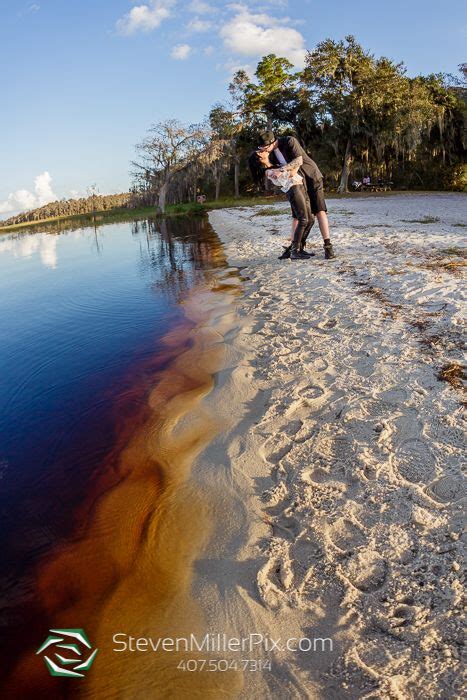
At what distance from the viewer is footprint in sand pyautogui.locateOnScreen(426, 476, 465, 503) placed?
2197 millimetres

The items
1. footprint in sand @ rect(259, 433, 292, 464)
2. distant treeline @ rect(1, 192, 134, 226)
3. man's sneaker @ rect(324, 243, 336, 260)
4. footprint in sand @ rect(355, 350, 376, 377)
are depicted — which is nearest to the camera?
footprint in sand @ rect(259, 433, 292, 464)

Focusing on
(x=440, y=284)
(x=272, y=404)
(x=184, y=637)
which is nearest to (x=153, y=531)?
(x=184, y=637)

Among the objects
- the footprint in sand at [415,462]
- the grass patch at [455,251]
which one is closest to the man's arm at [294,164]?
the grass patch at [455,251]

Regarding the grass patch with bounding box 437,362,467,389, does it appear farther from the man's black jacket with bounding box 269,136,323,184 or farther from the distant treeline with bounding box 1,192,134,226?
the distant treeline with bounding box 1,192,134,226

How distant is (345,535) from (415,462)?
0.68 metres

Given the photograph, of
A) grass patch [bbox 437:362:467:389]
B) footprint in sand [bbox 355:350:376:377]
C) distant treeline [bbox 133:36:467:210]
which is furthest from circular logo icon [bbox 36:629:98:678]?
distant treeline [bbox 133:36:467:210]

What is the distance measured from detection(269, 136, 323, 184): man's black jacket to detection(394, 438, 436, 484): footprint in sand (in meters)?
5.74

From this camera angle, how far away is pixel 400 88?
90.2ft

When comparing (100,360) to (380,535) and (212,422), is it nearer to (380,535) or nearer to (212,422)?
(212,422)

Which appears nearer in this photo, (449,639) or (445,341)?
(449,639)

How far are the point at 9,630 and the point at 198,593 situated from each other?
0.97m

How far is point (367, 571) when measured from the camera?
1.94 meters

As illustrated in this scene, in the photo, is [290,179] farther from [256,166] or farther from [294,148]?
[256,166]

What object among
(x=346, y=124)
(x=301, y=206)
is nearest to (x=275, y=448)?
(x=301, y=206)
